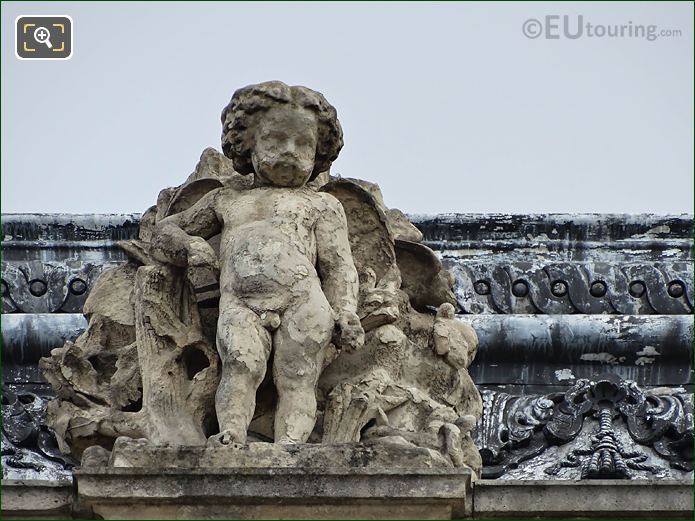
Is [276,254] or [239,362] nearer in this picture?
[239,362]

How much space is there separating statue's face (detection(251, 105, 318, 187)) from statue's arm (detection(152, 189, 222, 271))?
384 mm

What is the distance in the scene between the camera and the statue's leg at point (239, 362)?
16750 millimetres

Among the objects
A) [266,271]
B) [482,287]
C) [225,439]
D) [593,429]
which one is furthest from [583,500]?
[482,287]

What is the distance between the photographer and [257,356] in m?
16.9

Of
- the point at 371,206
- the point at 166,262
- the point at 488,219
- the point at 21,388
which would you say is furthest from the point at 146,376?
the point at 488,219

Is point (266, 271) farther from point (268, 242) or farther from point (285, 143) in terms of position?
point (285, 143)

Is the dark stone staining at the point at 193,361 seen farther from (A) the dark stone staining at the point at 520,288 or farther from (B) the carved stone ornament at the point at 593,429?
(A) the dark stone staining at the point at 520,288

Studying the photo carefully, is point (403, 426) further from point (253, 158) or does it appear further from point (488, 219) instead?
point (488, 219)

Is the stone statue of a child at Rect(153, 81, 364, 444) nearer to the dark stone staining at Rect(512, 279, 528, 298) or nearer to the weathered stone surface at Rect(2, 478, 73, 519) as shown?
the weathered stone surface at Rect(2, 478, 73, 519)

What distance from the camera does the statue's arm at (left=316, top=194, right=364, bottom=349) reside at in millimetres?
17062

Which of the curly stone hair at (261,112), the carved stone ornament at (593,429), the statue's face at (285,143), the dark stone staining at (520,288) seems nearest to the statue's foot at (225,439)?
the statue's face at (285,143)

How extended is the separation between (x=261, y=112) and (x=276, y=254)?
924 mm

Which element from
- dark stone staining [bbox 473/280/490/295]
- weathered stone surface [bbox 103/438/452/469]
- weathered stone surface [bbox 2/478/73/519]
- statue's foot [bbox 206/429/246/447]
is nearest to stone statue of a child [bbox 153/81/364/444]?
statue's foot [bbox 206/429/246/447]

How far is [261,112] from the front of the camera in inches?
693
